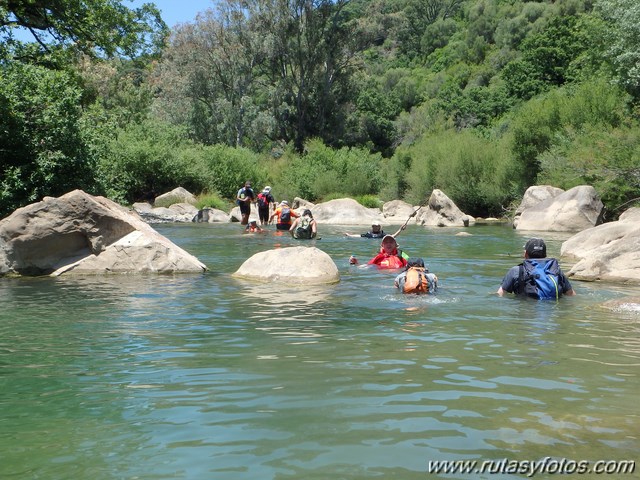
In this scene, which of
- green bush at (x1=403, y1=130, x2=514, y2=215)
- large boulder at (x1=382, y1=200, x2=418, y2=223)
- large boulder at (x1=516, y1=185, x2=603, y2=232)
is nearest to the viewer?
large boulder at (x1=516, y1=185, x2=603, y2=232)

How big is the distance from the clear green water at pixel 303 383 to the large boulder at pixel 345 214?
904 inches

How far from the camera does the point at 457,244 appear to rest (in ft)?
69.1

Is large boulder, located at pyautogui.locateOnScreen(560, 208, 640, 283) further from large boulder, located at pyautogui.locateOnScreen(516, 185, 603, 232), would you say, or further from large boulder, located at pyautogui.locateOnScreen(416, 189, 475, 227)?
large boulder, located at pyautogui.locateOnScreen(416, 189, 475, 227)

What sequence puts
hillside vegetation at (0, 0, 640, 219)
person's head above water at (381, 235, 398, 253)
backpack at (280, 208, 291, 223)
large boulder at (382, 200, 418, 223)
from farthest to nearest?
large boulder at (382, 200, 418, 223), backpack at (280, 208, 291, 223), hillside vegetation at (0, 0, 640, 219), person's head above water at (381, 235, 398, 253)

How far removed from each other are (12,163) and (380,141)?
4629 centimetres

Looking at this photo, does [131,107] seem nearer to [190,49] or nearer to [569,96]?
[190,49]

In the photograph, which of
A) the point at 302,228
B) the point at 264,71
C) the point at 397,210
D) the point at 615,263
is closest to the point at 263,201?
the point at 302,228

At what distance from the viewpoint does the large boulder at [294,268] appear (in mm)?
12117

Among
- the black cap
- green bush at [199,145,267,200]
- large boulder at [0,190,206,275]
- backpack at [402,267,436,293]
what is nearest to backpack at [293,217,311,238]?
large boulder at [0,190,206,275]

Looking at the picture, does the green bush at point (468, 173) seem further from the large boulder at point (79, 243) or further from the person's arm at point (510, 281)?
the person's arm at point (510, 281)

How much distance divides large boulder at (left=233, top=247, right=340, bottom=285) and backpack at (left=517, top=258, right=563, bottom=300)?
3.38 m

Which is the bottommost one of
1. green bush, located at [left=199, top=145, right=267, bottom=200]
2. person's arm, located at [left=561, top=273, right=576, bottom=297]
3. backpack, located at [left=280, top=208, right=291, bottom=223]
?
person's arm, located at [left=561, top=273, right=576, bottom=297]

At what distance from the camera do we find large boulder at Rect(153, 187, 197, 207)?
38.3 metres

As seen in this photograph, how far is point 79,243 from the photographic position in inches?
531
